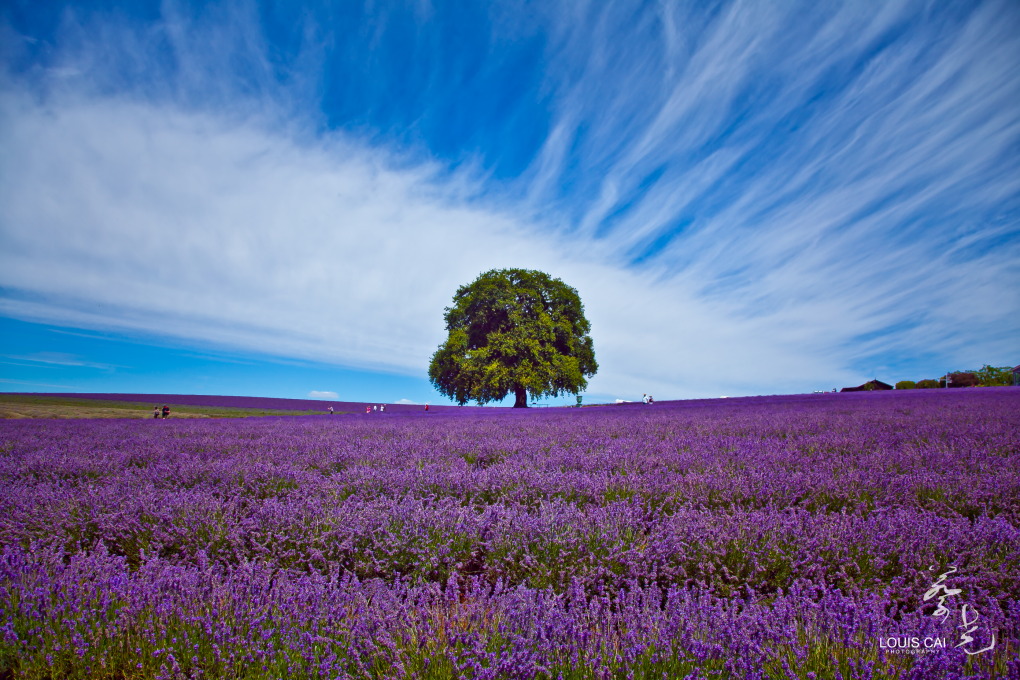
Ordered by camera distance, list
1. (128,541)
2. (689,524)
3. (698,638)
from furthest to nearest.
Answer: (128,541) < (689,524) < (698,638)

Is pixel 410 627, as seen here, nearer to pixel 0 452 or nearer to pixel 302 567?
pixel 302 567

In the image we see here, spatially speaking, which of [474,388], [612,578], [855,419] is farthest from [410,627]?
[474,388]

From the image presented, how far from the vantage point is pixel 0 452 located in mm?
5238

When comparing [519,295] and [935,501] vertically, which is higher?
[519,295]

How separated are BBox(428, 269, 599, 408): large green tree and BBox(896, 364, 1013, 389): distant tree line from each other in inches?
754

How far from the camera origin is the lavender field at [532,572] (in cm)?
123

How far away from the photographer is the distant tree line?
2578cm

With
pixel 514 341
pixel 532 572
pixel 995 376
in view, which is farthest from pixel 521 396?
pixel 995 376

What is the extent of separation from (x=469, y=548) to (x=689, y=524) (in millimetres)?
972
